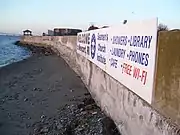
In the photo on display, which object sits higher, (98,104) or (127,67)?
(127,67)

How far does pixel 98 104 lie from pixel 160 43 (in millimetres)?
5327

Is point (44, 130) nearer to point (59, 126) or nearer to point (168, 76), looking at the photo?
point (59, 126)

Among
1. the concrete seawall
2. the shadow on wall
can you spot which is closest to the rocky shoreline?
the concrete seawall

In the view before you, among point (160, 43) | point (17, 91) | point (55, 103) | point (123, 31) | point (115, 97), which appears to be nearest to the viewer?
point (160, 43)

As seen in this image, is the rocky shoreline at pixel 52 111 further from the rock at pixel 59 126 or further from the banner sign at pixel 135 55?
the banner sign at pixel 135 55

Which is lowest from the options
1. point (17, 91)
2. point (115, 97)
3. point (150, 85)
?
point (17, 91)

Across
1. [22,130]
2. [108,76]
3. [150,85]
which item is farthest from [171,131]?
[22,130]

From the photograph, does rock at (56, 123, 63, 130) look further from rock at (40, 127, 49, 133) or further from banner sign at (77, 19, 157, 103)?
banner sign at (77, 19, 157, 103)

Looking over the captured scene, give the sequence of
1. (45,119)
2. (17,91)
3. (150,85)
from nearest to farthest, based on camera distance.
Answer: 1. (150,85)
2. (45,119)
3. (17,91)

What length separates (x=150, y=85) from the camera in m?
4.18

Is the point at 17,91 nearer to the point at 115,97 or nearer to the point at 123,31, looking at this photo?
the point at 115,97

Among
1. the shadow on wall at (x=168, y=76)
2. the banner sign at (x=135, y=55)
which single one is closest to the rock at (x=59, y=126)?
the banner sign at (x=135, y=55)

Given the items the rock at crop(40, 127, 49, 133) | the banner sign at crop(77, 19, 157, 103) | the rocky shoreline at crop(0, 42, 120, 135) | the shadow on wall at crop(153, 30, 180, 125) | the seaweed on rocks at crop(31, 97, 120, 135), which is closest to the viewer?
the shadow on wall at crop(153, 30, 180, 125)

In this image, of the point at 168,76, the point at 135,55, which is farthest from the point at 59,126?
the point at 168,76
